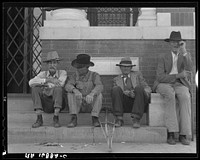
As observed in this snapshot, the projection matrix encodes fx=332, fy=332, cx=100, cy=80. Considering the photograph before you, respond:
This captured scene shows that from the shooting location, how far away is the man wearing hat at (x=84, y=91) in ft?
17.6

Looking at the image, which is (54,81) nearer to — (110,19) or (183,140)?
(183,140)

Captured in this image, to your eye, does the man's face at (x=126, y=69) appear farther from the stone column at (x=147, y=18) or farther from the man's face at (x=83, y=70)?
the stone column at (x=147, y=18)

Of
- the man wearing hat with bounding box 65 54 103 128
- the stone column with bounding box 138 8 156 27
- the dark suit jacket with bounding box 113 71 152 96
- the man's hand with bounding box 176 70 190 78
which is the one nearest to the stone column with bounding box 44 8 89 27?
the man wearing hat with bounding box 65 54 103 128

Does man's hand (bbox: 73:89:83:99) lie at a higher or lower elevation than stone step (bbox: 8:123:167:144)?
higher

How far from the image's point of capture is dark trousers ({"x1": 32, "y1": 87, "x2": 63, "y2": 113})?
17.8 feet

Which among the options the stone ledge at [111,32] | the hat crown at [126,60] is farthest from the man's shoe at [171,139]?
the stone ledge at [111,32]

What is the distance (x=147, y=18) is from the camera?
6.70 metres

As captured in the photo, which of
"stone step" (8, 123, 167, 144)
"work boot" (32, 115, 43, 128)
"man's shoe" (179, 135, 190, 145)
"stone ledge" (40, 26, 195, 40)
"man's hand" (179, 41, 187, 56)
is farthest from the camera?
"stone ledge" (40, 26, 195, 40)

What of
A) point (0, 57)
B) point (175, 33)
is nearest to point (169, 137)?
point (175, 33)

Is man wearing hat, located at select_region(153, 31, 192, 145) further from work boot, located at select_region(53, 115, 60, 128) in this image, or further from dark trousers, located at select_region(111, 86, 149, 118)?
work boot, located at select_region(53, 115, 60, 128)

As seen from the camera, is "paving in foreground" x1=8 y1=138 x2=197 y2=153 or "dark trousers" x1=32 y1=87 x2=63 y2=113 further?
"dark trousers" x1=32 y1=87 x2=63 y2=113

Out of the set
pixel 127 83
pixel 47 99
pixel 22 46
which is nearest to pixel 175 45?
pixel 127 83

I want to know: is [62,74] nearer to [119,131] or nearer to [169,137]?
[119,131]

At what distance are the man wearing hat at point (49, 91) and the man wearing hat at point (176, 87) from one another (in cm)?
169
